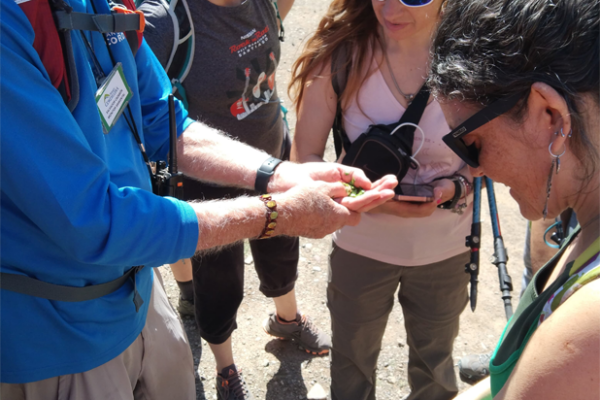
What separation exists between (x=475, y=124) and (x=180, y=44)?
Result: 1595 mm

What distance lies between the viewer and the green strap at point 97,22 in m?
1.29

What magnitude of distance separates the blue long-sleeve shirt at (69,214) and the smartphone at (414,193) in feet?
3.13

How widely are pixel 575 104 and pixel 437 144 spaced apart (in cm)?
108

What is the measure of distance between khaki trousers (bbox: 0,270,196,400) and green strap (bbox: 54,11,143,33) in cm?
95

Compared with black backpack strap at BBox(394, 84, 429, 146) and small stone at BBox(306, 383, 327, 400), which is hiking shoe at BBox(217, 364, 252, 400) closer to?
small stone at BBox(306, 383, 327, 400)

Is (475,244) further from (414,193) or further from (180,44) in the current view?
(180,44)

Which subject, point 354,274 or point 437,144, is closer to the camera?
point 437,144

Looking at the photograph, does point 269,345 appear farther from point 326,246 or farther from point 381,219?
point 381,219

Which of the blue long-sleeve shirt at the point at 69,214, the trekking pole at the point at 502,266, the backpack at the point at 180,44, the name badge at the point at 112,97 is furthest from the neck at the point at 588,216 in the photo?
the backpack at the point at 180,44

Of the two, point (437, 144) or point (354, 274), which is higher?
point (437, 144)

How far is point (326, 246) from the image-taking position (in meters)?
4.45

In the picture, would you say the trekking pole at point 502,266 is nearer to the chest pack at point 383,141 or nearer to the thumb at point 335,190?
the chest pack at point 383,141

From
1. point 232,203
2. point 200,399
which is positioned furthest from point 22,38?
point 200,399

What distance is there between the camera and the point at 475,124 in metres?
1.34
